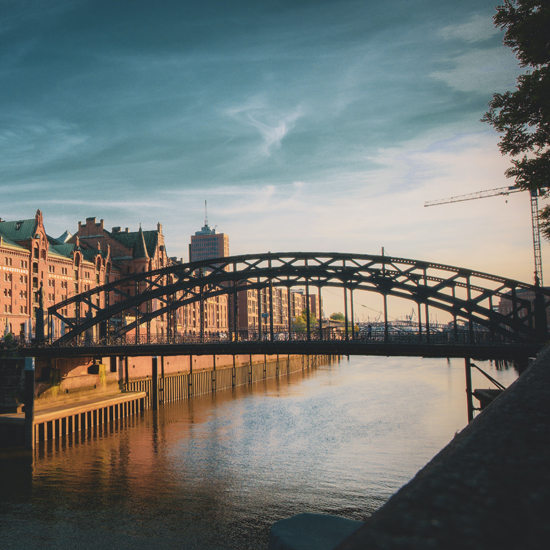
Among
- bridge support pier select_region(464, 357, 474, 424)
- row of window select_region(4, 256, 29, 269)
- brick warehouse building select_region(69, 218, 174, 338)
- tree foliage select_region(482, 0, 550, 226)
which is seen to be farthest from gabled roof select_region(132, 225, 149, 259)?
tree foliage select_region(482, 0, 550, 226)

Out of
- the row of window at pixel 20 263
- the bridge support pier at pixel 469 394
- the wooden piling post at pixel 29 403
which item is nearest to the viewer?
the bridge support pier at pixel 469 394

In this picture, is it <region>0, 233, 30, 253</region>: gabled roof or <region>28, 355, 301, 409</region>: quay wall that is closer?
<region>28, 355, 301, 409</region>: quay wall

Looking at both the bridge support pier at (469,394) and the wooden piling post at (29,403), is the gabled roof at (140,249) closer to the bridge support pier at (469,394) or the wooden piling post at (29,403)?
the wooden piling post at (29,403)

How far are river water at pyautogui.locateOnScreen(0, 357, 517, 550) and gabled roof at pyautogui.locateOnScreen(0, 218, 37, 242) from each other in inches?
1371

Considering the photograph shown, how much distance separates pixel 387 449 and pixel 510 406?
30.5 metres

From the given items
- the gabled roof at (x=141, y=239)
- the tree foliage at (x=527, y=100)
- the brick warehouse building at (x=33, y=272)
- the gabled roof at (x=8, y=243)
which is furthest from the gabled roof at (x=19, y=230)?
the tree foliage at (x=527, y=100)

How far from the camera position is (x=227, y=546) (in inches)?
725

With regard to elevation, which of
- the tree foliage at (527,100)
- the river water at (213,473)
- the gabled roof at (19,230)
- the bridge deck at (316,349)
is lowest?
the river water at (213,473)

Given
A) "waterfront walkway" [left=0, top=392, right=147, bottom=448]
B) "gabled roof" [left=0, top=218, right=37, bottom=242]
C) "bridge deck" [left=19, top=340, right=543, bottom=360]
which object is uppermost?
"gabled roof" [left=0, top=218, right=37, bottom=242]

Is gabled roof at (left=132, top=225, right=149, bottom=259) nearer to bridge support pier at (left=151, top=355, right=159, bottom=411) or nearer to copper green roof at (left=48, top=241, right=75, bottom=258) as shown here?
copper green roof at (left=48, top=241, right=75, bottom=258)

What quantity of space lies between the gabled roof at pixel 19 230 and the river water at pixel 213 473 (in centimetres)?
3483

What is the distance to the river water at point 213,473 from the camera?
66.1ft

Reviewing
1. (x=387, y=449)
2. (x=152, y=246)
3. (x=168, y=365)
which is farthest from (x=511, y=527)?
(x=152, y=246)

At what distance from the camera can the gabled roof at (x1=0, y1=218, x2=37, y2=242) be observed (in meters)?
67.8
